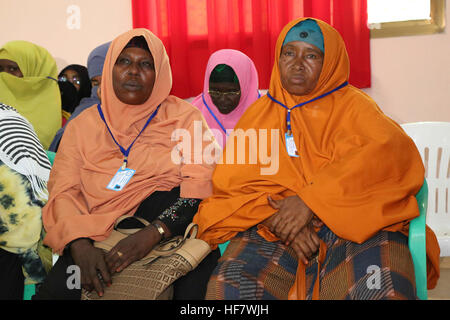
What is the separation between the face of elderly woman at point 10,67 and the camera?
3.01 m

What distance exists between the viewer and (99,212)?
1.71 metres

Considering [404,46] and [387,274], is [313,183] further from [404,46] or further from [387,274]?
[404,46]

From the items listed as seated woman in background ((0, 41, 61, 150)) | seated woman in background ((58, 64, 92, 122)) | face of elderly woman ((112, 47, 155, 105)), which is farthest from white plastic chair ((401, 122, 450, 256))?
seated woman in background ((58, 64, 92, 122))

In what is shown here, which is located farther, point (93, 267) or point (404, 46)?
point (404, 46)

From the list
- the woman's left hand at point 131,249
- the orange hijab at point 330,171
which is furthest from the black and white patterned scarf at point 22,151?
the orange hijab at point 330,171

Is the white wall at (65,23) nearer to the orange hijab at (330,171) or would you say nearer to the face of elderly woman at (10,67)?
the face of elderly woman at (10,67)

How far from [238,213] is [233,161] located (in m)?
0.24

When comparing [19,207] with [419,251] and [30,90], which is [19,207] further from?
[30,90]

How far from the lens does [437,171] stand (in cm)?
238

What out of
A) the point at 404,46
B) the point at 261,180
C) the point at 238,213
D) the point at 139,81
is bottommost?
the point at 238,213

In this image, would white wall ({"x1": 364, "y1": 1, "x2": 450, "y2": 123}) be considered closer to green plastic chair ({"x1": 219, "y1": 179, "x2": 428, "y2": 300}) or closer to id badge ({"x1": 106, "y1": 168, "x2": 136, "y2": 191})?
green plastic chair ({"x1": 219, "y1": 179, "x2": 428, "y2": 300})

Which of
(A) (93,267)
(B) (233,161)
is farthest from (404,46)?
(A) (93,267)

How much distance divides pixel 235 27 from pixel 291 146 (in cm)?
199

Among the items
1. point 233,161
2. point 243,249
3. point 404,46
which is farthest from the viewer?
point 404,46
